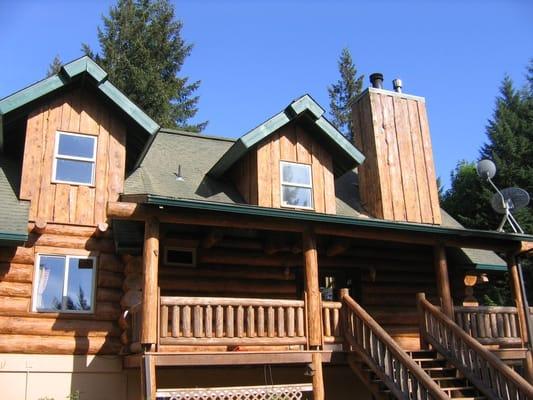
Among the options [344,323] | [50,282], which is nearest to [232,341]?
[344,323]

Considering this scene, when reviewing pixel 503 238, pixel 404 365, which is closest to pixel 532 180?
pixel 503 238

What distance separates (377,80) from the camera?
62.5 feet

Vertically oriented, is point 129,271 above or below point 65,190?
below

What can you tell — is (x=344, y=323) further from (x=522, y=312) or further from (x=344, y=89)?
(x=344, y=89)

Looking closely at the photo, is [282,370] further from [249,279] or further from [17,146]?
[17,146]

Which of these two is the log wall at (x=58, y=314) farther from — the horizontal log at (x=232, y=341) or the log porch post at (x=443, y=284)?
the log porch post at (x=443, y=284)

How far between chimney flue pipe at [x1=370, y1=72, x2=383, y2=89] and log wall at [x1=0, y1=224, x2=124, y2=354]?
10386 mm

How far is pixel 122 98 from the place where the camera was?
1370 cm

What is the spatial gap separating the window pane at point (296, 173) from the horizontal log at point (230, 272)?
2434mm

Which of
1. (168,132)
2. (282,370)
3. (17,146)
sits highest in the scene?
(168,132)

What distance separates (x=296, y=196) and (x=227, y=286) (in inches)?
121

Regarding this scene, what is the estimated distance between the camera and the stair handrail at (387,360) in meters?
10.0

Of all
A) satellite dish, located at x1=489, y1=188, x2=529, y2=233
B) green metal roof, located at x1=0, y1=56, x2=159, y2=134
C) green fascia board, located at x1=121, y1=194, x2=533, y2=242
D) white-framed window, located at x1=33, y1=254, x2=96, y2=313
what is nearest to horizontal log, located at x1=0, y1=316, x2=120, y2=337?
white-framed window, located at x1=33, y1=254, x2=96, y2=313

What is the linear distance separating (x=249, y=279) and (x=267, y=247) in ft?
3.16
